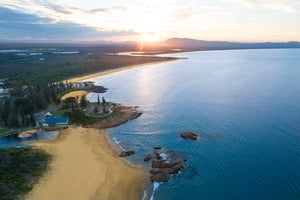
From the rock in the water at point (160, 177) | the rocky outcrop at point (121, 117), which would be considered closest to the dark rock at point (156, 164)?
the rock in the water at point (160, 177)

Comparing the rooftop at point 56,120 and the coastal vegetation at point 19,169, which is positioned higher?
the rooftop at point 56,120

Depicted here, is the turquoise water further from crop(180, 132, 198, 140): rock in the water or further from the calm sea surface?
Answer: crop(180, 132, 198, 140): rock in the water

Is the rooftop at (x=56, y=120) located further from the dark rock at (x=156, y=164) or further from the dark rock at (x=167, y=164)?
the dark rock at (x=167, y=164)

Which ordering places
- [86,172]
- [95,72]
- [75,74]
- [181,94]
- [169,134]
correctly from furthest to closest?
[95,72], [75,74], [181,94], [169,134], [86,172]

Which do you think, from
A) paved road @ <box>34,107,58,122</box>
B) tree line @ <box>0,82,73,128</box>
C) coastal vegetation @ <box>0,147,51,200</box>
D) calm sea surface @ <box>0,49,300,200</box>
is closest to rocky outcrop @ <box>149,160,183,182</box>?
calm sea surface @ <box>0,49,300,200</box>

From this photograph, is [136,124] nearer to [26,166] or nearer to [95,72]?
[26,166]

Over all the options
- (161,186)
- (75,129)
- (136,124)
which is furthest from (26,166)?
(136,124)
